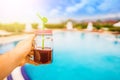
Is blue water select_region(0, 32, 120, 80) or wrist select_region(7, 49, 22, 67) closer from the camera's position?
wrist select_region(7, 49, 22, 67)

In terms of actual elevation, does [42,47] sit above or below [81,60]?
above

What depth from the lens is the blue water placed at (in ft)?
5.78

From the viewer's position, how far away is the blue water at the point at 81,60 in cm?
176

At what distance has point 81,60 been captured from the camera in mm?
1823

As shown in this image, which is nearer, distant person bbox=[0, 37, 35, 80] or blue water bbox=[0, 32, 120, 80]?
distant person bbox=[0, 37, 35, 80]

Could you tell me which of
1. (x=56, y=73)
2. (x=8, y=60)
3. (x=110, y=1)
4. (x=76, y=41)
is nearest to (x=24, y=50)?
(x=8, y=60)

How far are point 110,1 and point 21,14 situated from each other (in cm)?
81

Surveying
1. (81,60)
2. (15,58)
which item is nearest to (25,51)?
(15,58)

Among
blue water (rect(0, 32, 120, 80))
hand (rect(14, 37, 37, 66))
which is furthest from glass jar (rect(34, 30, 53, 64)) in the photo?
blue water (rect(0, 32, 120, 80))

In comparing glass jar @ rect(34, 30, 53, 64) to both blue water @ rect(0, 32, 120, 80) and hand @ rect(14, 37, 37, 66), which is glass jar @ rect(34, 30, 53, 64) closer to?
hand @ rect(14, 37, 37, 66)

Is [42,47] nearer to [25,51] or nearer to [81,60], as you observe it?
[25,51]

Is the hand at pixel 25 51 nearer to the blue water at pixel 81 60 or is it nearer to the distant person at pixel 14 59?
the distant person at pixel 14 59

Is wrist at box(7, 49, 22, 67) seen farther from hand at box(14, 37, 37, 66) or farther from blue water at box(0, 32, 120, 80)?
blue water at box(0, 32, 120, 80)

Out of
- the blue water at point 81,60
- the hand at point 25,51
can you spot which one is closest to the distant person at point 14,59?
the hand at point 25,51
